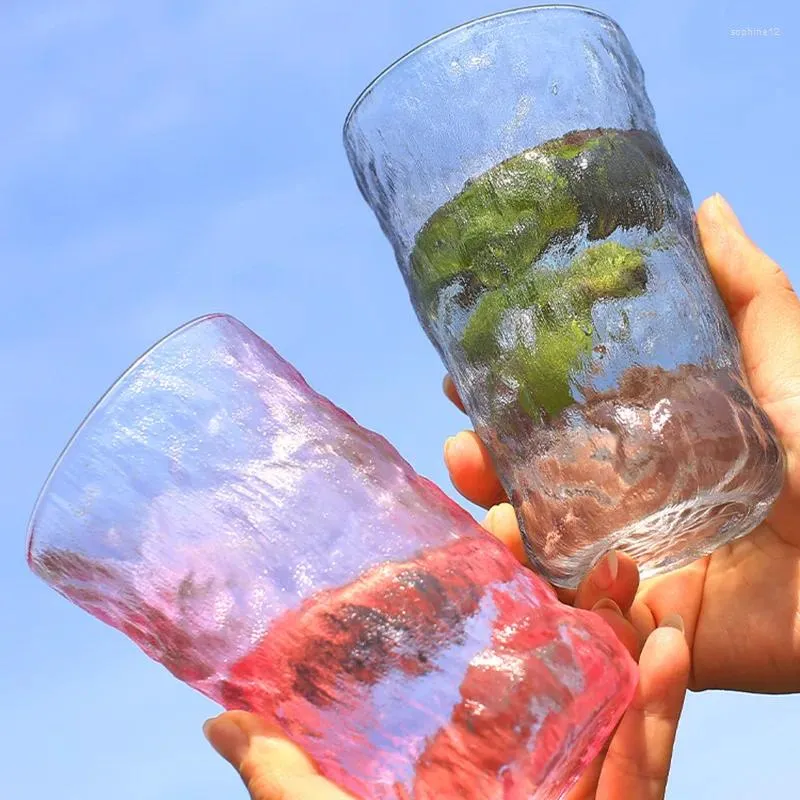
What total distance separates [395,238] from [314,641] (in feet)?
2.20

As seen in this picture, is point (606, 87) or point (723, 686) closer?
point (606, 87)

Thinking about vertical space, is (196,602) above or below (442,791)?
above

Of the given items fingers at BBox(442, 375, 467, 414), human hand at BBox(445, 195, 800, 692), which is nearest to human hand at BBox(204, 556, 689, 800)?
human hand at BBox(445, 195, 800, 692)

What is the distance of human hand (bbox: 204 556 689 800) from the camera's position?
1424 millimetres

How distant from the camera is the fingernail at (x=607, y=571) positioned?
174cm

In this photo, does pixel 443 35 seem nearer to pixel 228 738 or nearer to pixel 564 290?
pixel 564 290

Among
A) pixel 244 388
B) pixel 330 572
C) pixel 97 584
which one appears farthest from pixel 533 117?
pixel 97 584

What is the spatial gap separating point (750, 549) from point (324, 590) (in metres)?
0.94

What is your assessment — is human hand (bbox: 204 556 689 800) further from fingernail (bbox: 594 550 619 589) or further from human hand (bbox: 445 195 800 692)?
human hand (bbox: 445 195 800 692)

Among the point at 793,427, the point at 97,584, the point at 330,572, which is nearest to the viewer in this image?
the point at 330,572

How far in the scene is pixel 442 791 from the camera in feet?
4.49

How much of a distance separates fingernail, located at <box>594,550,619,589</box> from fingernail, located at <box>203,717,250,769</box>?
0.54 m

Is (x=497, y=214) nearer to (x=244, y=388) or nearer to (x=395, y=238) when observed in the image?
(x=395, y=238)

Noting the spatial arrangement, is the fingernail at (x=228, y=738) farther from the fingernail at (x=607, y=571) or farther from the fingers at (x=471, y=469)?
the fingers at (x=471, y=469)
